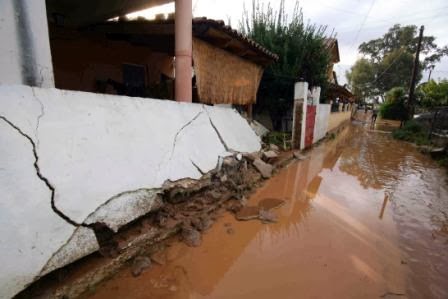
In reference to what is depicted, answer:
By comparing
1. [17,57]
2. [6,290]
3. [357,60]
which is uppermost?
[357,60]

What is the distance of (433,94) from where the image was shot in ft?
56.5

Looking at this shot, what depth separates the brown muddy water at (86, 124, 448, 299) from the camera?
2012mm

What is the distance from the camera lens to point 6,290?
4.58ft

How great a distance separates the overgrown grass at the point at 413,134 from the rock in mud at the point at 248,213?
11763 millimetres

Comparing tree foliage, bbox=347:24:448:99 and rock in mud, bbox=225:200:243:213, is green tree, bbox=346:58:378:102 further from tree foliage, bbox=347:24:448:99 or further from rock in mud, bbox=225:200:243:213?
rock in mud, bbox=225:200:243:213

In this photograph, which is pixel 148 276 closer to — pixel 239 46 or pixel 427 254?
pixel 427 254

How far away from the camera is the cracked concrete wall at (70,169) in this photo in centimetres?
158

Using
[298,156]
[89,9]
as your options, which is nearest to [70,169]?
[89,9]

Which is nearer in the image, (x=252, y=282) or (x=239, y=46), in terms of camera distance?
(x=252, y=282)

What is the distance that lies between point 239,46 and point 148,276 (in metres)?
4.99

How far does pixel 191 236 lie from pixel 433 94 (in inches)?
908

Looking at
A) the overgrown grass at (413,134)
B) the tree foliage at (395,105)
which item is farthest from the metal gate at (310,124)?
the tree foliage at (395,105)

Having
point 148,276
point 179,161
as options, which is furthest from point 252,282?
point 179,161

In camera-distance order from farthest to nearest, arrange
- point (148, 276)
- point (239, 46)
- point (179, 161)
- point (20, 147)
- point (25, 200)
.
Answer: point (239, 46) → point (179, 161) → point (148, 276) → point (20, 147) → point (25, 200)
